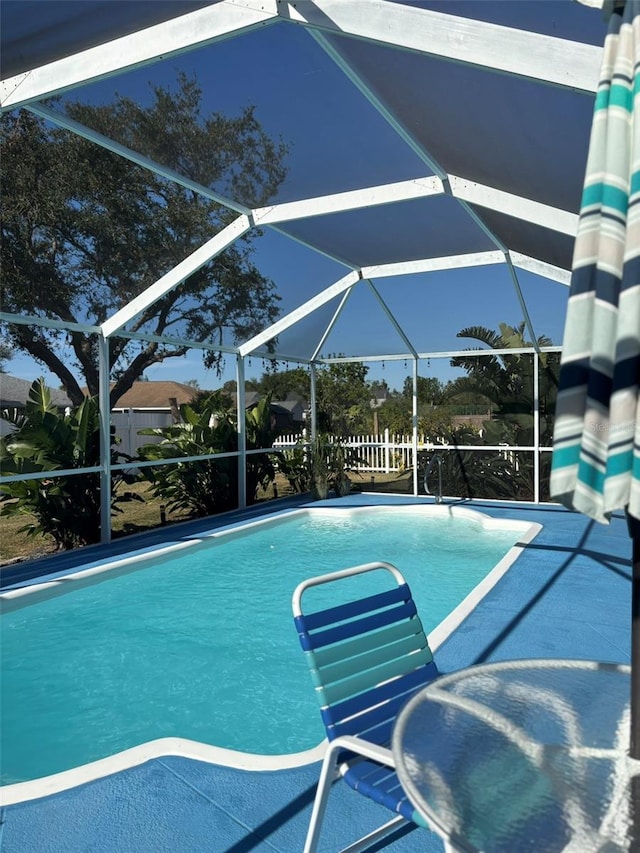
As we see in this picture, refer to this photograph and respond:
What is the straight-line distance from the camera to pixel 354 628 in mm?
2438

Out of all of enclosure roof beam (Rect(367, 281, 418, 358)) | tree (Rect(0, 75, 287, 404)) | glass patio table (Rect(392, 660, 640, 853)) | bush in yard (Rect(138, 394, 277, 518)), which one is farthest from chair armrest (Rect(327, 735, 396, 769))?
enclosure roof beam (Rect(367, 281, 418, 358))

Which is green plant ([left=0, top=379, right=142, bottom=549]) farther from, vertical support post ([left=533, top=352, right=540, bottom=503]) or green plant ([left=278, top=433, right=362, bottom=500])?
vertical support post ([left=533, top=352, right=540, bottom=503])

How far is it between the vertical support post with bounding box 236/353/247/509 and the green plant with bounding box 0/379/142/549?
285 cm

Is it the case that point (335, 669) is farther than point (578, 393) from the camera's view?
Yes

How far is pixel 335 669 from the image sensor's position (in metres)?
2.30

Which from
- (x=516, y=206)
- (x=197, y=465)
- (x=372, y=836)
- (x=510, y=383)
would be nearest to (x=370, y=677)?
(x=372, y=836)

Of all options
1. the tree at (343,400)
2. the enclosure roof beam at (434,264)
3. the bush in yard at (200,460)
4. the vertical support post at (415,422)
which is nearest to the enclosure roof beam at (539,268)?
the enclosure roof beam at (434,264)

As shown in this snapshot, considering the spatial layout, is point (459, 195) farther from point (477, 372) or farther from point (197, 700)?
point (477, 372)

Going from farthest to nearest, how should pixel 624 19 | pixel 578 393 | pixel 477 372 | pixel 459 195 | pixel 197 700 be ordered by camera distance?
pixel 477 372
pixel 459 195
pixel 197 700
pixel 624 19
pixel 578 393

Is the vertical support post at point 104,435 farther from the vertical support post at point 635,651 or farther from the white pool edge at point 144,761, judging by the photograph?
the vertical support post at point 635,651

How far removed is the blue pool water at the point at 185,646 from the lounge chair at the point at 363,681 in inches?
Answer: 61.8

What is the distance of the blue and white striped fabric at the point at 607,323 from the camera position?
1505mm

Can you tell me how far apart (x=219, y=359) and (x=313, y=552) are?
252 inches

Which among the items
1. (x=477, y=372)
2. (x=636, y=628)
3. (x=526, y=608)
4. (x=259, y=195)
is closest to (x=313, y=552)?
(x=526, y=608)
